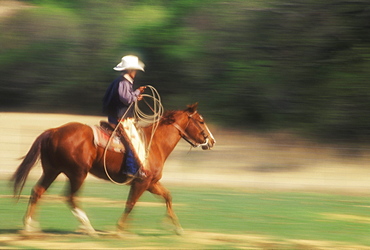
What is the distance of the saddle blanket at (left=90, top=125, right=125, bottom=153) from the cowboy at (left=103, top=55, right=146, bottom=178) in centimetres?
8

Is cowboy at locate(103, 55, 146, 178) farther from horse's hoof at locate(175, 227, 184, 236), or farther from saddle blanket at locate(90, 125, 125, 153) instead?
horse's hoof at locate(175, 227, 184, 236)

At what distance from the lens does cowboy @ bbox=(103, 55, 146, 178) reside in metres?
9.34

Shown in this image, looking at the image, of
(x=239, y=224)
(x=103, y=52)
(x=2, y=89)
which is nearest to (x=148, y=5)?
(x=103, y=52)

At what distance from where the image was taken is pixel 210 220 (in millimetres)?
11109

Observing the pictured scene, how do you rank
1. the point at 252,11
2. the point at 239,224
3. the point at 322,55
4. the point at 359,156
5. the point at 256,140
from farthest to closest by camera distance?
the point at 252,11 → the point at 322,55 → the point at 256,140 → the point at 359,156 → the point at 239,224

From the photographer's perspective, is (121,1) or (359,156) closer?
(359,156)

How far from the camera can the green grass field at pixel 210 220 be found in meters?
9.16

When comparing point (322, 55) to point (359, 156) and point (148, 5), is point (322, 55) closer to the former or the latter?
point (359, 156)

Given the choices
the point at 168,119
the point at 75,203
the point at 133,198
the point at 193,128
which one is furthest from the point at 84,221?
the point at 193,128

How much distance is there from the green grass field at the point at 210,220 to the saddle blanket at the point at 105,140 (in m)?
1.20

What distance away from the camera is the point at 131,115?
977cm

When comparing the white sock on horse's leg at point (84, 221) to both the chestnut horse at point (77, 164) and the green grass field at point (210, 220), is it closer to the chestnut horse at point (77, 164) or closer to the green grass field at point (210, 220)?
the chestnut horse at point (77, 164)

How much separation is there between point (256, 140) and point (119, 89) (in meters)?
11.5

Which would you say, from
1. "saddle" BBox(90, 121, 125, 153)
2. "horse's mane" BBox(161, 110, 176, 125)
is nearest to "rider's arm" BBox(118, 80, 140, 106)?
"saddle" BBox(90, 121, 125, 153)
